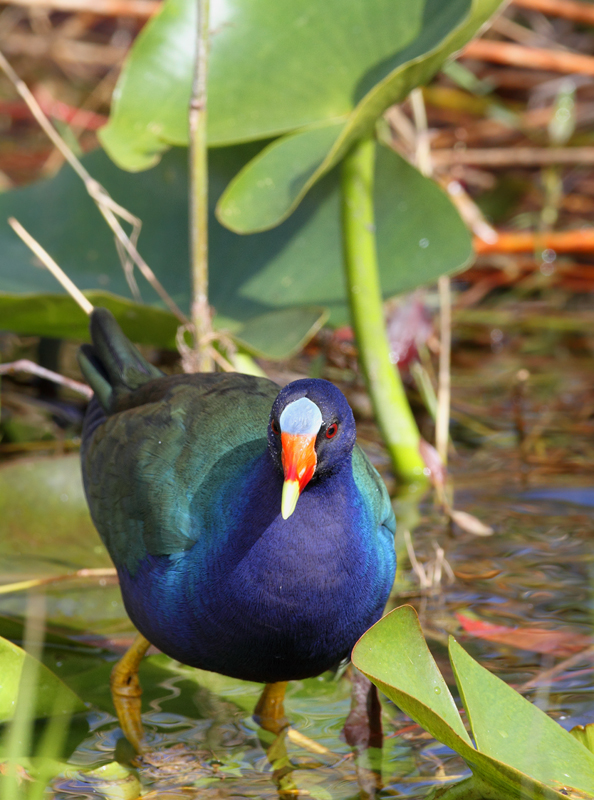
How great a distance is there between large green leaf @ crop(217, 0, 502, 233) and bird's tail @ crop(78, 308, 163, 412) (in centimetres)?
32

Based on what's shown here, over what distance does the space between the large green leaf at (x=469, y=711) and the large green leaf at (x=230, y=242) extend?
3.89 ft

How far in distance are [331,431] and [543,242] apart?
2638 mm

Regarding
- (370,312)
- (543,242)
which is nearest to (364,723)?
(370,312)

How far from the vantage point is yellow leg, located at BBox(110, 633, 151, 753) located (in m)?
1.62

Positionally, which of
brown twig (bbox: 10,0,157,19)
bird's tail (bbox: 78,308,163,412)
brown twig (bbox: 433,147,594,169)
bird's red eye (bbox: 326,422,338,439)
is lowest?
bird's red eye (bbox: 326,422,338,439)

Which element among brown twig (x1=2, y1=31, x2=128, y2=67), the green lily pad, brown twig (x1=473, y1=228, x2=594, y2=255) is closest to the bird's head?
the green lily pad

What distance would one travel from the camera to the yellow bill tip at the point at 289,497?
1.24 meters

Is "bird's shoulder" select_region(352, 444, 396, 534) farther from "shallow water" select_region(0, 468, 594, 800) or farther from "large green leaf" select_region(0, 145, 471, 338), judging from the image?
"large green leaf" select_region(0, 145, 471, 338)

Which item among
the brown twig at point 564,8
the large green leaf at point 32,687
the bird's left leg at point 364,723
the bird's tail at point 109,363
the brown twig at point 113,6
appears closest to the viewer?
the large green leaf at point 32,687

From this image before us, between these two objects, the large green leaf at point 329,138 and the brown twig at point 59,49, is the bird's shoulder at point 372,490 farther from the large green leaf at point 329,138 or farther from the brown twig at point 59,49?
the brown twig at point 59,49

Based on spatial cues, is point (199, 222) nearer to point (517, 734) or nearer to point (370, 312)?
point (370, 312)

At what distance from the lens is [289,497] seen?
1.25 metres

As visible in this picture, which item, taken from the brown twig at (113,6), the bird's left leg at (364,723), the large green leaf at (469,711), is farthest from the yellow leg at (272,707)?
the brown twig at (113,6)

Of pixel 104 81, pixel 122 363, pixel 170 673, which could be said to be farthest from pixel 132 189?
pixel 104 81
